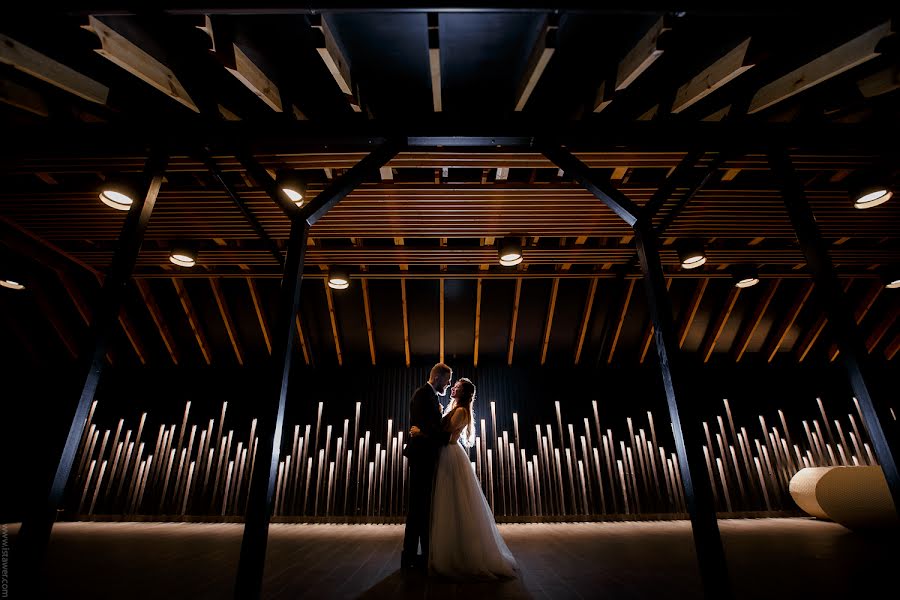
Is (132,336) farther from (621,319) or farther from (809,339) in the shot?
(809,339)

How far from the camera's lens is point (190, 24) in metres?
2.23

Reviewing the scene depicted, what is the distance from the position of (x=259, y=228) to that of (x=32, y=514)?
2.40m

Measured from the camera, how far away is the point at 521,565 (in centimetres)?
304

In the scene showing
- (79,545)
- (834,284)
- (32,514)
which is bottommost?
(79,545)

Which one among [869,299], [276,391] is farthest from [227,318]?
[869,299]

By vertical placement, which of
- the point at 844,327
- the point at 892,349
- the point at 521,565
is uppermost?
the point at 892,349

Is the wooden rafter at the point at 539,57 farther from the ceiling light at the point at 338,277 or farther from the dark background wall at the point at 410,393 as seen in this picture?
the dark background wall at the point at 410,393

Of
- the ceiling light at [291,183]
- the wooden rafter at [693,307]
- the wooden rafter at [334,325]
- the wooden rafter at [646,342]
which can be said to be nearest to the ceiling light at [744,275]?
the wooden rafter at [693,307]

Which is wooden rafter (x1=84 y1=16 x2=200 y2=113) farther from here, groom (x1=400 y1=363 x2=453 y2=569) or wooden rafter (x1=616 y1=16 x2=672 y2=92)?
wooden rafter (x1=616 y1=16 x2=672 y2=92)

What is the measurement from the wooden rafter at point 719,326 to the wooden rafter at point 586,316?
7.77ft

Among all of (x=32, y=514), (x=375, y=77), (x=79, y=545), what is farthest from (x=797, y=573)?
(x=79, y=545)

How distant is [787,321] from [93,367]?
31.8ft

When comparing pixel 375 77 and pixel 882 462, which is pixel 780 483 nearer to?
pixel 882 462

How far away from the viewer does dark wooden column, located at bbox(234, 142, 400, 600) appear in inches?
70.7
